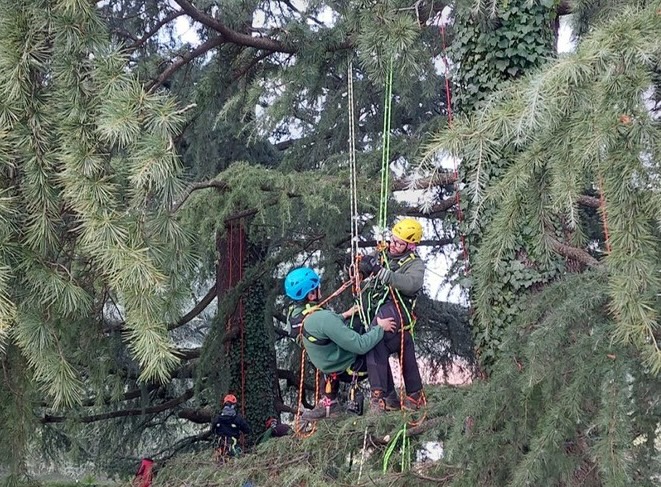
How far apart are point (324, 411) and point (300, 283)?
779 mm

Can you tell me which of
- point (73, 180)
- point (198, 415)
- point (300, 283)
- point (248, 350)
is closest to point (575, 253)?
point (300, 283)

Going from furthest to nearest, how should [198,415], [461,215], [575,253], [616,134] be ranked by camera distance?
[198,415], [461,215], [575,253], [616,134]

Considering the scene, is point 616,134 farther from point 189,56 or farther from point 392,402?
point 189,56

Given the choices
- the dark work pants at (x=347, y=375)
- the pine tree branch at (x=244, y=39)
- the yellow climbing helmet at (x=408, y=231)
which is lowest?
the dark work pants at (x=347, y=375)

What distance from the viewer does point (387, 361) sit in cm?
466

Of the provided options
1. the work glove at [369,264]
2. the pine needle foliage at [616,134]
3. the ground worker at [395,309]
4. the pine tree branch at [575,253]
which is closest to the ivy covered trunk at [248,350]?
the work glove at [369,264]

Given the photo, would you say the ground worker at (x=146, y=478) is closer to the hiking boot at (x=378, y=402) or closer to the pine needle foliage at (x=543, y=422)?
the pine needle foliage at (x=543, y=422)

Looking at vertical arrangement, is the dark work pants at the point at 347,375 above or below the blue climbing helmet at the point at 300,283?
below

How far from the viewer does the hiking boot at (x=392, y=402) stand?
461 cm

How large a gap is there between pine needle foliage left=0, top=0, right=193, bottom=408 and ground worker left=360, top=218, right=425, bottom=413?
1703mm

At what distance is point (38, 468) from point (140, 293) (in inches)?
294

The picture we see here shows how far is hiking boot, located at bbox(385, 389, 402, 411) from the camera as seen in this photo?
4.61m

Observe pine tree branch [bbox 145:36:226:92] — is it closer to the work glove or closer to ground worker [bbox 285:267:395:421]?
ground worker [bbox 285:267:395:421]

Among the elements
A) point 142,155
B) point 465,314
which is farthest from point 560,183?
point 465,314
